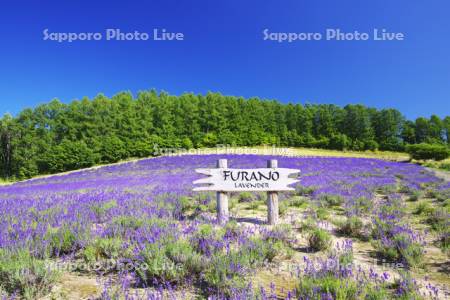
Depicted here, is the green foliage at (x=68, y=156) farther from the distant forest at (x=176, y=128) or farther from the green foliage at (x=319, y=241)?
the green foliage at (x=319, y=241)

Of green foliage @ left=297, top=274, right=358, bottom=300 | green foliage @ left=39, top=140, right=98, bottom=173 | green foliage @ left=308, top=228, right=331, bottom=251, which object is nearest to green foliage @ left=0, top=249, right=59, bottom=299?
green foliage @ left=297, top=274, right=358, bottom=300

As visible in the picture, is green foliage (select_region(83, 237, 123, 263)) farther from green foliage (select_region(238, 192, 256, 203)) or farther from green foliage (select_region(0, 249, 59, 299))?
green foliage (select_region(238, 192, 256, 203))

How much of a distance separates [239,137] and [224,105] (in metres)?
6.02

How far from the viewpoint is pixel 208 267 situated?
289cm

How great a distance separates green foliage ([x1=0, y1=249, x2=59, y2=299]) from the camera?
240 centimetres

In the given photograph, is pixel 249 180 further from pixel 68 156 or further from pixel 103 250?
pixel 68 156

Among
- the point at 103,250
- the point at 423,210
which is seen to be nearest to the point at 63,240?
the point at 103,250

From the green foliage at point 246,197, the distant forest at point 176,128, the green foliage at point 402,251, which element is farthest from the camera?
the distant forest at point 176,128

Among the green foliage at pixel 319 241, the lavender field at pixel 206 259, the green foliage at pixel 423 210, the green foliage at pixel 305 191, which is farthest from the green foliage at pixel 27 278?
the green foliage at pixel 305 191

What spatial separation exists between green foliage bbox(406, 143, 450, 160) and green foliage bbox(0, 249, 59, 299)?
103ft

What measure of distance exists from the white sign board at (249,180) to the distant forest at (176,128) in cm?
3120

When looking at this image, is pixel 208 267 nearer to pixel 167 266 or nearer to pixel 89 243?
pixel 167 266

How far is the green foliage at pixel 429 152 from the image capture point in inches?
998

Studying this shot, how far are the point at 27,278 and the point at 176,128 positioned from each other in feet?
123
